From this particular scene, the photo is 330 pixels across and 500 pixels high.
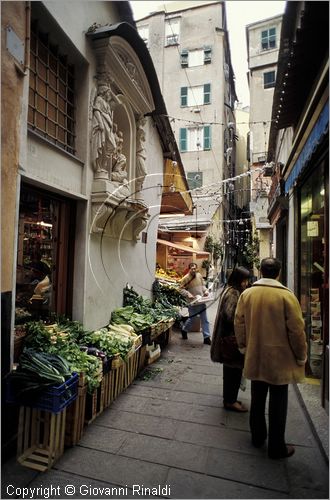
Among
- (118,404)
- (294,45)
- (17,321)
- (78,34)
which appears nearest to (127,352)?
(118,404)

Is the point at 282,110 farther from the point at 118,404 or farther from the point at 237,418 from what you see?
the point at 118,404

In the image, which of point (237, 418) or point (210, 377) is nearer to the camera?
point (237, 418)

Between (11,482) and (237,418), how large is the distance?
2740 mm

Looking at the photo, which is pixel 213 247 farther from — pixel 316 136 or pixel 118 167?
pixel 316 136

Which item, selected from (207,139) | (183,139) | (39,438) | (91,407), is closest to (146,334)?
(91,407)

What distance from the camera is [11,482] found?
112 inches

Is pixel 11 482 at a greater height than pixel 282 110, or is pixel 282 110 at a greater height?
pixel 282 110

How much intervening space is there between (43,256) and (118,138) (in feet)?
9.80

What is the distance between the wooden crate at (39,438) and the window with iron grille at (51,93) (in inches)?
145

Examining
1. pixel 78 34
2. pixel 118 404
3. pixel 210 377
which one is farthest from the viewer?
pixel 210 377

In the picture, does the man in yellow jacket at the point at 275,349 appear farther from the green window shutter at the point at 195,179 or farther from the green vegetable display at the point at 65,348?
the green window shutter at the point at 195,179

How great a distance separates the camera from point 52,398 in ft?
9.97

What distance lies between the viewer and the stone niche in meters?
5.29

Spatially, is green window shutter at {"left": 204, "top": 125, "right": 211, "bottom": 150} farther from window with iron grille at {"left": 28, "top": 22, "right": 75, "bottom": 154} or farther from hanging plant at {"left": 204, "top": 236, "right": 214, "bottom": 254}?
window with iron grille at {"left": 28, "top": 22, "right": 75, "bottom": 154}
